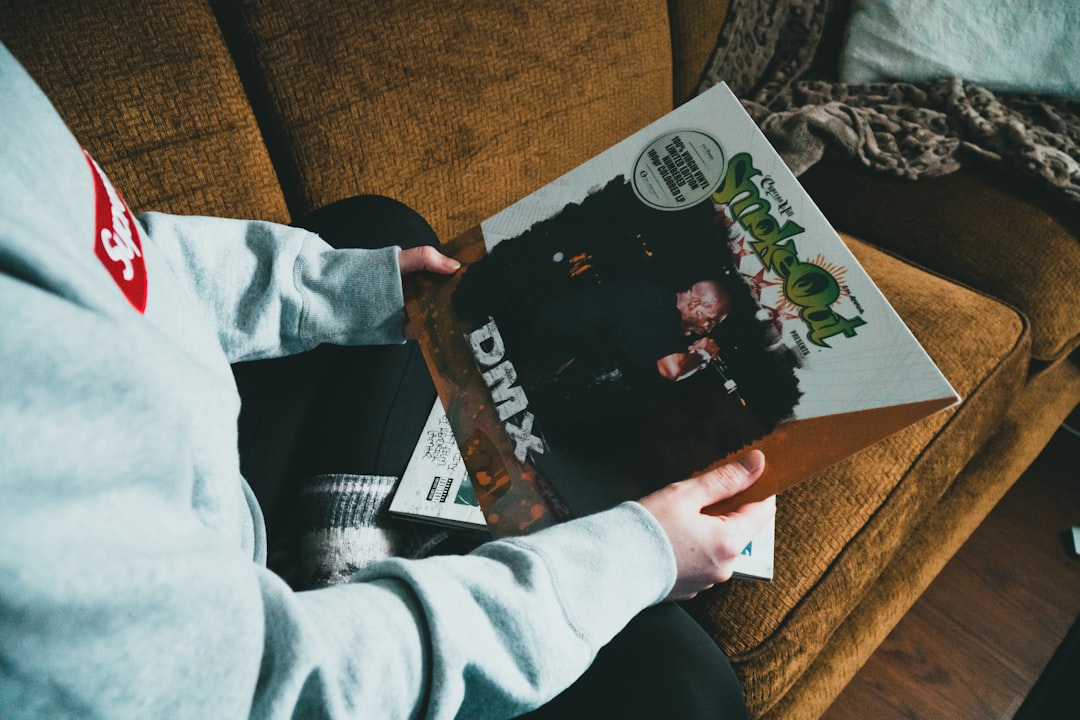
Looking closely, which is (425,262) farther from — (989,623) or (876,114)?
(989,623)

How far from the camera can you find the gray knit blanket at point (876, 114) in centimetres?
99

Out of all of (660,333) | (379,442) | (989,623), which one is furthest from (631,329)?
(989,623)

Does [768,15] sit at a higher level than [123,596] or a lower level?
lower

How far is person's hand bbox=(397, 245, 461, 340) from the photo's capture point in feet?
1.93

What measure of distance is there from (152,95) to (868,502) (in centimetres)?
86

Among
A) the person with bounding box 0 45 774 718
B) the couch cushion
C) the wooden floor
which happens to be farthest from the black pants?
the wooden floor

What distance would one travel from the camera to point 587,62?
2.97 ft

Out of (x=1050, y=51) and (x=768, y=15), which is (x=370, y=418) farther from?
(x=1050, y=51)

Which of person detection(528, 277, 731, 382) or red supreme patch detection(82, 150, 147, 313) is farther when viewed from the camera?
person detection(528, 277, 731, 382)

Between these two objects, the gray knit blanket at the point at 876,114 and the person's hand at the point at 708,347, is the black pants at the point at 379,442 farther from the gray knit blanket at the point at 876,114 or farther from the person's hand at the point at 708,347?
the gray knit blanket at the point at 876,114

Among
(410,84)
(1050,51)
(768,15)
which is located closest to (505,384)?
(410,84)

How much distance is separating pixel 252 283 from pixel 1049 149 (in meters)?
1.14

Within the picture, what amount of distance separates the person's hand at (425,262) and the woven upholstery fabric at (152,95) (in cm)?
24

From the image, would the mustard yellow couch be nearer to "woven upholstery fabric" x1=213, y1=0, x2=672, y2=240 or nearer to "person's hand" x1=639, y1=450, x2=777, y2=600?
"woven upholstery fabric" x1=213, y1=0, x2=672, y2=240
